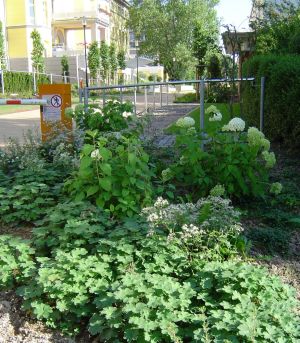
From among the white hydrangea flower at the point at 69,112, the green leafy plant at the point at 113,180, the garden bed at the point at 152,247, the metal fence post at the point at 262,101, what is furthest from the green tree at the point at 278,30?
the green leafy plant at the point at 113,180

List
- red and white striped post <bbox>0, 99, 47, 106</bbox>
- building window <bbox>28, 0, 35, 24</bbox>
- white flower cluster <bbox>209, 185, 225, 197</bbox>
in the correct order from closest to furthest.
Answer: white flower cluster <bbox>209, 185, 225, 197</bbox> → red and white striped post <bbox>0, 99, 47, 106</bbox> → building window <bbox>28, 0, 35, 24</bbox>

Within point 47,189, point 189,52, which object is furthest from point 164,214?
point 189,52

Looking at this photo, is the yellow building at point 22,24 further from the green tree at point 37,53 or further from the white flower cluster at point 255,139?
the white flower cluster at point 255,139

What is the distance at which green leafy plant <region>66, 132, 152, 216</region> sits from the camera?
13.6 ft

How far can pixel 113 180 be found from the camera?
13.8 ft

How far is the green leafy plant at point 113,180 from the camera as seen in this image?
4145 mm

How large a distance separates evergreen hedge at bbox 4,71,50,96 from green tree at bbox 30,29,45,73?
4.64 meters

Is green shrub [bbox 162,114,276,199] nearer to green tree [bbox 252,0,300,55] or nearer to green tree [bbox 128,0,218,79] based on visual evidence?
green tree [bbox 252,0,300,55]

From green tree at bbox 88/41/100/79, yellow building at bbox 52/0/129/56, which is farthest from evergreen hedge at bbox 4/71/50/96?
yellow building at bbox 52/0/129/56

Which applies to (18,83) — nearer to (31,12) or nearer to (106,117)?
(31,12)

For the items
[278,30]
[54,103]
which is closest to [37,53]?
[278,30]

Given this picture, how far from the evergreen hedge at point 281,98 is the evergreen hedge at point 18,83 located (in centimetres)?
2549

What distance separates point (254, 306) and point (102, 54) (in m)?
50.5

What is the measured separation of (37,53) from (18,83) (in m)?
7.66
